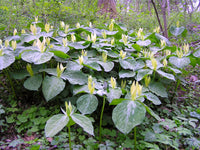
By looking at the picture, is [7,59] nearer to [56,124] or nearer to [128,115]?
[56,124]

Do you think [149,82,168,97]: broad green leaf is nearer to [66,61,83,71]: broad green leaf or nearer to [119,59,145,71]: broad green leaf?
[119,59,145,71]: broad green leaf

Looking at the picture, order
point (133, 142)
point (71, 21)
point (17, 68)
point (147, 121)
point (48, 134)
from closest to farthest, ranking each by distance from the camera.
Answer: point (48, 134) → point (133, 142) → point (147, 121) → point (17, 68) → point (71, 21)

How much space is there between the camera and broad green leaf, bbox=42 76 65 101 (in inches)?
50.4

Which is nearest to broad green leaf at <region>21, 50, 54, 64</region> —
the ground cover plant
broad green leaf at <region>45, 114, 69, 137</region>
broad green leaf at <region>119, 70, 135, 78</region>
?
the ground cover plant

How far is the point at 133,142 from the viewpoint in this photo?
1.35 metres

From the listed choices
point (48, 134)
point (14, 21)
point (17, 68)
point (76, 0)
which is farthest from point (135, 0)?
point (48, 134)

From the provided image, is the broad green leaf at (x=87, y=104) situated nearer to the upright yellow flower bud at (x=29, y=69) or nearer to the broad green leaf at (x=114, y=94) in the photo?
the broad green leaf at (x=114, y=94)

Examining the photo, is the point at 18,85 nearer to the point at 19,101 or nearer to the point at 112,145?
the point at 19,101

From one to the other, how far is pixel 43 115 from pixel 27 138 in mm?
257

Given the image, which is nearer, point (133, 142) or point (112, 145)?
point (112, 145)

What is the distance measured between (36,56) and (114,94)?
0.75 m

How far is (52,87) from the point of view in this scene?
1304mm

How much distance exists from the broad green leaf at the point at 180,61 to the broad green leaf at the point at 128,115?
36.0 inches

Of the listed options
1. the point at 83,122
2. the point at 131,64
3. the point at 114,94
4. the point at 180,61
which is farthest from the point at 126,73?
the point at 83,122
